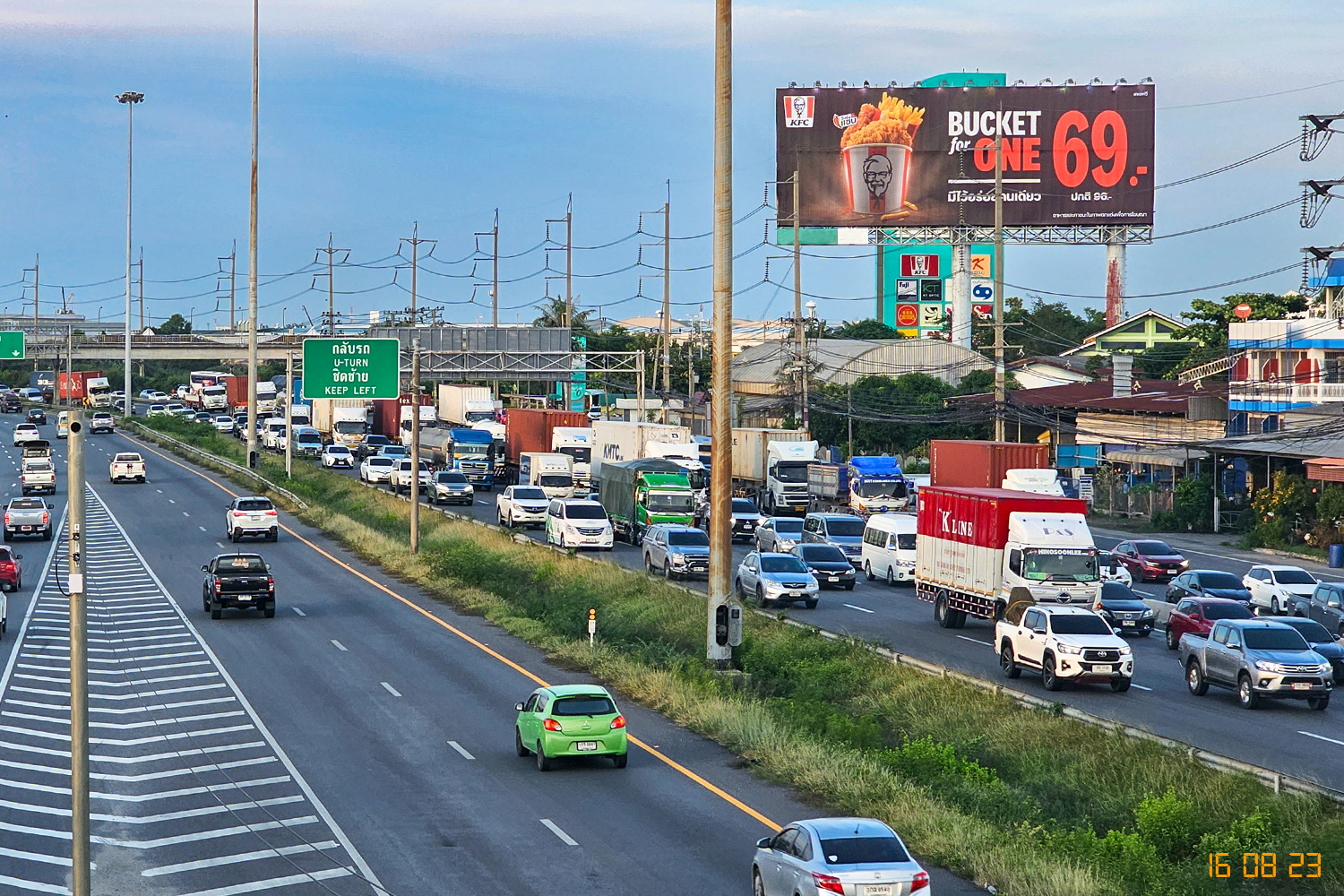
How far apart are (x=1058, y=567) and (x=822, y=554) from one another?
→ 14.5 m

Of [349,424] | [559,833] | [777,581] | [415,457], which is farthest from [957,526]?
[349,424]

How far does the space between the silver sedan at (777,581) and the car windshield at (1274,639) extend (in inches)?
596

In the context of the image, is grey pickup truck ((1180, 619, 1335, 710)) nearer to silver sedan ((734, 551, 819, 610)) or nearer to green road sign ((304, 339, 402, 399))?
silver sedan ((734, 551, 819, 610))

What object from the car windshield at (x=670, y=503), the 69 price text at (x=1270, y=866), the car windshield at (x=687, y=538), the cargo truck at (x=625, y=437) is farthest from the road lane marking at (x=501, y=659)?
the cargo truck at (x=625, y=437)

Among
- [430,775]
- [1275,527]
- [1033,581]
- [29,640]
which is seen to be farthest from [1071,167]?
[430,775]

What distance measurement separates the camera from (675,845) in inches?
819

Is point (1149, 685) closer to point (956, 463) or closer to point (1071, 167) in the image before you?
point (956, 463)

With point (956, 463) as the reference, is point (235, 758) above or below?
below

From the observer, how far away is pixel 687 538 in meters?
51.1

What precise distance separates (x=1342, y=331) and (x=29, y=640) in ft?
183

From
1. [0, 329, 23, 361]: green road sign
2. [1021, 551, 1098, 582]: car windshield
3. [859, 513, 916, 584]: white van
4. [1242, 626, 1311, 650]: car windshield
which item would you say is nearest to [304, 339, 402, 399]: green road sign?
[859, 513, 916, 584]: white van

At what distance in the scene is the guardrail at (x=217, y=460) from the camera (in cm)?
7660

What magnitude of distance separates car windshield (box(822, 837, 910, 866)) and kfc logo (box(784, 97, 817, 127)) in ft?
309

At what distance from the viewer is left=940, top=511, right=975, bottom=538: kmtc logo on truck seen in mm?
39594
